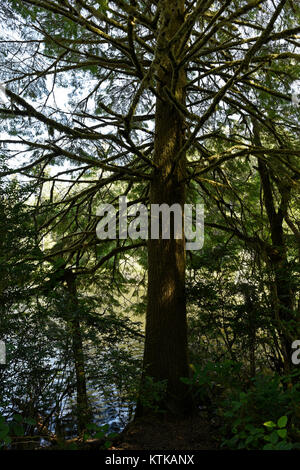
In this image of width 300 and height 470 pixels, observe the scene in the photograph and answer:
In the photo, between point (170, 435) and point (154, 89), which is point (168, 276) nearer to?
point (170, 435)

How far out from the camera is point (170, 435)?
332cm

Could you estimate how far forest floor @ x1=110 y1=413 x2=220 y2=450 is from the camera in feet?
10.1

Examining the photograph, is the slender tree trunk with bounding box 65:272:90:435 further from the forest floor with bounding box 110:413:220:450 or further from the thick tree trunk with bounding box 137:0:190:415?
the thick tree trunk with bounding box 137:0:190:415

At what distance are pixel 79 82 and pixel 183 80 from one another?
1839 millimetres

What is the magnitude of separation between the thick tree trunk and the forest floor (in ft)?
0.56

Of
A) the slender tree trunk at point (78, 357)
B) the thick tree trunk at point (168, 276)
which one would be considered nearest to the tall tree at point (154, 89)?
the thick tree trunk at point (168, 276)

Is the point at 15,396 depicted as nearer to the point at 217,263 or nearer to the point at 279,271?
the point at 217,263

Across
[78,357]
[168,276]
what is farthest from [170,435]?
[168,276]

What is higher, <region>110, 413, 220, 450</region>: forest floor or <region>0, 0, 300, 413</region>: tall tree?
<region>0, 0, 300, 413</region>: tall tree

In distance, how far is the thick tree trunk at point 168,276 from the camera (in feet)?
12.5

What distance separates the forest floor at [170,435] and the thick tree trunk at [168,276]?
0.17 meters

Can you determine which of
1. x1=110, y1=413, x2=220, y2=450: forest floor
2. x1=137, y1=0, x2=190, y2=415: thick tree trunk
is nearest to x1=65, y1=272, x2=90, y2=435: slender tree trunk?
x1=110, y1=413, x2=220, y2=450: forest floor

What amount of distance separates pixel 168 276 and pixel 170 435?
1596 mm
